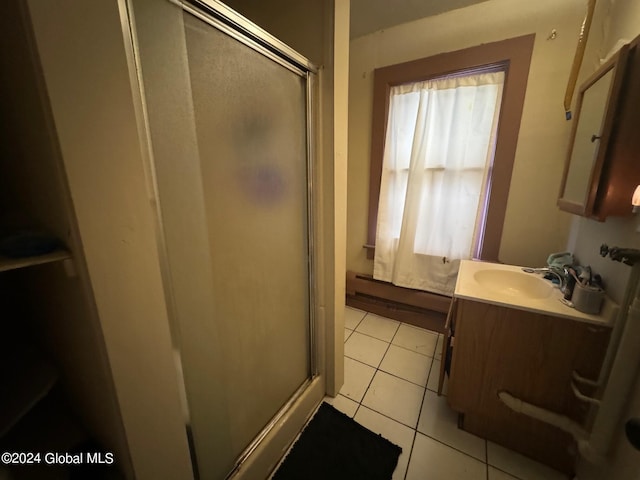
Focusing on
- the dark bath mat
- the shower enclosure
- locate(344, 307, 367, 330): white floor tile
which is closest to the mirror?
the shower enclosure

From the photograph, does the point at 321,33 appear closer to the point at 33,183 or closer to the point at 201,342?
the point at 33,183

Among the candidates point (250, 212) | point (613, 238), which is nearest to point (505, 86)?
point (613, 238)

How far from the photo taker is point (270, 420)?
1164mm

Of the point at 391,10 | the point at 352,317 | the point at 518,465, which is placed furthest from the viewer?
the point at 352,317

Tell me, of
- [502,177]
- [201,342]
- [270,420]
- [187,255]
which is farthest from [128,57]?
[502,177]

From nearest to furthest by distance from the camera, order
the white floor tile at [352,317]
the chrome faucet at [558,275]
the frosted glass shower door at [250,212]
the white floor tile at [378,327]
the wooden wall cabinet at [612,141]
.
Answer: the frosted glass shower door at [250,212] < the wooden wall cabinet at [612,141] < the chrome faucet at [558,275] < the white floor tile at [378,327] < the white floor tile at [352,317]

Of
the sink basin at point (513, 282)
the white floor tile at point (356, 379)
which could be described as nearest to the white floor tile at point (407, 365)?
the white floor tile at point (356, 379)

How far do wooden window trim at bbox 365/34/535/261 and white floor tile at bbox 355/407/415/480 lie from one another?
1.31 m

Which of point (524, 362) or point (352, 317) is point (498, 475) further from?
point (352, 317)

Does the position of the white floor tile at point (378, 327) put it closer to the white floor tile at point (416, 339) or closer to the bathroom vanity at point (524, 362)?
the white floor tile at point (416, 339)

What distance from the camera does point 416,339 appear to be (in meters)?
2.03

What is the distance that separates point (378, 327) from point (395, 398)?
0.72m

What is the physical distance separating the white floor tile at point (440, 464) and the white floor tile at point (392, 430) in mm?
29

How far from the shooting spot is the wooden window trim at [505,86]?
5.14 feet
